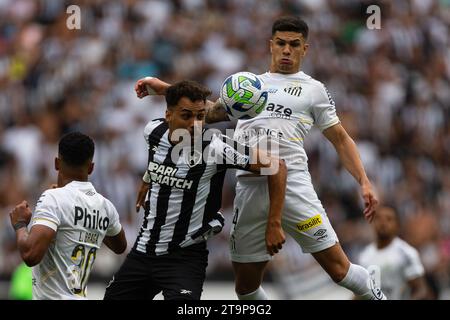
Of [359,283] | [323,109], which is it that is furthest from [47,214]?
[359,283]

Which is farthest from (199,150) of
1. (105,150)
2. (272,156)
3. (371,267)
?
(105,150)

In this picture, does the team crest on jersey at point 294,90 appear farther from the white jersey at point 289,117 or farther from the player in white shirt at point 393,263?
the player in white shirt at point 393,263

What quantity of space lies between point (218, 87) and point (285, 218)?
911 cm

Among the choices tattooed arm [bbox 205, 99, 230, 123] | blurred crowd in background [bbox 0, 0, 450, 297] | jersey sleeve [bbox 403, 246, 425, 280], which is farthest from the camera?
blurred crowd in background [bbox 0, 0, 450, 297]

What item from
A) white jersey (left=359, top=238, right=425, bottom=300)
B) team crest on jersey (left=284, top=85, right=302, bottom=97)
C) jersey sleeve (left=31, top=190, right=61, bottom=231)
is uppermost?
team crest on jersey (left=284, top=85, right=302, bottom=97)

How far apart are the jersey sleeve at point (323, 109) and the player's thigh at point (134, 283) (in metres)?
1.95

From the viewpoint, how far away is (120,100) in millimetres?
17672

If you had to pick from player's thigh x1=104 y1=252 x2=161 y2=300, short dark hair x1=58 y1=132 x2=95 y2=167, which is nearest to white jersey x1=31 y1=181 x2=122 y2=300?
short dark hair x1=58 y1=132 x2=95 y2=167

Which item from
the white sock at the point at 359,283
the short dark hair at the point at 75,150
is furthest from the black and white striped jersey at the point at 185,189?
the white sock at the point at 359,283

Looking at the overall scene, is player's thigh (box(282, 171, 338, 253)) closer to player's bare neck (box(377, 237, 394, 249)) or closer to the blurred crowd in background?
player's bare neck (box(377, 237, 394, 249))

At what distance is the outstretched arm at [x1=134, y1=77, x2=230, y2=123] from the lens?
9.02 m

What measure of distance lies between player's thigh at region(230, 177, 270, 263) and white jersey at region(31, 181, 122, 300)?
1.75 metres

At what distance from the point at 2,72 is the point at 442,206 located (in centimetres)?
750
